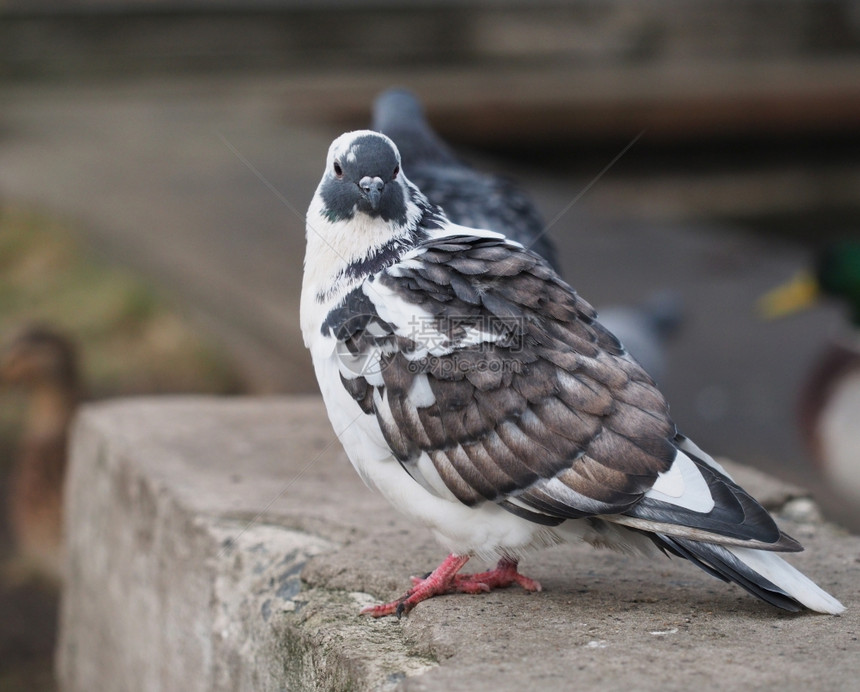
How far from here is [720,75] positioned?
480 inches

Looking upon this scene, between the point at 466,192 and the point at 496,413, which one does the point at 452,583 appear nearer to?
the point at 496,413

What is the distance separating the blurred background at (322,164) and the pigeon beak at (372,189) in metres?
3.66

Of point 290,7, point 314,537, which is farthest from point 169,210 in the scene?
point 314,537

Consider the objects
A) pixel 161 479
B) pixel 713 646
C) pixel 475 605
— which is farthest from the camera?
pixel 161 479

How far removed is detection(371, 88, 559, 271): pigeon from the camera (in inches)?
163

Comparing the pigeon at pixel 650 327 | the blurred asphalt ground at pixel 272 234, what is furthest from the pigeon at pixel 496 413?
the blurred asphalt ground at pixel 272 234

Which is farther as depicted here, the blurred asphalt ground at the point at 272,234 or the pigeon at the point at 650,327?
the blurred asphalt ground at the point at 272,234

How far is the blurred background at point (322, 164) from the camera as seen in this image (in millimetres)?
6820

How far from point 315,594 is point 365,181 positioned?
3.43 ft

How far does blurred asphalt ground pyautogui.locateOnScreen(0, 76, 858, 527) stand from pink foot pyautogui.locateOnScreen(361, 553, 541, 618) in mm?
3266

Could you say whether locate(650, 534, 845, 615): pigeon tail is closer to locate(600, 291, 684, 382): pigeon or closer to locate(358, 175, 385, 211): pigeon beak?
locate(358, 175, 385, 211): pigeon beak

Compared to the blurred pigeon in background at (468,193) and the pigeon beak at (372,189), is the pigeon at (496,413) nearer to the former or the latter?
the pigeon beak at (372,189)

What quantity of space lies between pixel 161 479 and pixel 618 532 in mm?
1679

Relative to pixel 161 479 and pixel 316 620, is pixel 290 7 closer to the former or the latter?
pixel 161 479
